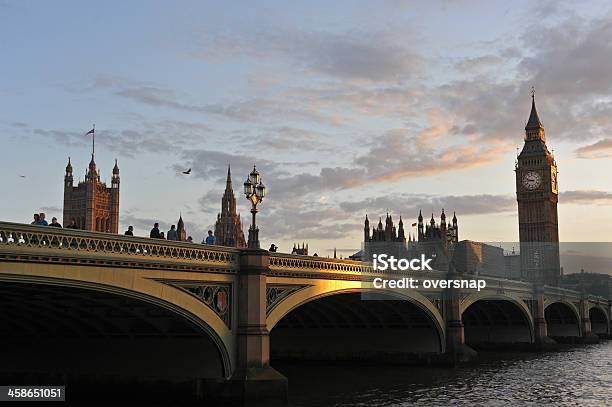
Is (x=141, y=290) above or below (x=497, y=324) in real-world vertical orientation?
above

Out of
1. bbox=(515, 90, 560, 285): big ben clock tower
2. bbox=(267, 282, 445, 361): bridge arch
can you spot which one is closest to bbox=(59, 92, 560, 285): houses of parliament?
bbox=(515, 90, 560, 285): big ben clock tower

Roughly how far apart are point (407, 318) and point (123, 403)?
80.3 ft

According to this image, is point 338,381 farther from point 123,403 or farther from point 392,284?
point 123,403

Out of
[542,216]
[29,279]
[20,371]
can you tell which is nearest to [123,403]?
[20,371]

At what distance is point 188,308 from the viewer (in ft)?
83.9

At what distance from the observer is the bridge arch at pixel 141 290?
20.4m

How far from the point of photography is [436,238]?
156m

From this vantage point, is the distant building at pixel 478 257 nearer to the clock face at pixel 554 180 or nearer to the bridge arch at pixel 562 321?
the clock face at pixel 554 180

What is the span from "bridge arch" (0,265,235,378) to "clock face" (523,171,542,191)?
15460cm

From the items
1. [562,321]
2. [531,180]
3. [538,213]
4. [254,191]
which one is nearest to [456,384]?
[254,191]

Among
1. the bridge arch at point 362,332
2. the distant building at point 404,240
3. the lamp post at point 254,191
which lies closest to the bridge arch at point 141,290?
the lamp post at point 254,191

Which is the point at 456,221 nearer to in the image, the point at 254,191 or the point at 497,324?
the point at 497,324

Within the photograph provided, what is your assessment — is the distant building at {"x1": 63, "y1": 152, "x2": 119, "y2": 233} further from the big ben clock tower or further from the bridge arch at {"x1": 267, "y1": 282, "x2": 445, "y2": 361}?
the bridge arch at {"x1": 267, "y1": 282, "x2": 445, "y2": 361}

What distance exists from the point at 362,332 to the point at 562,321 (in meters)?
48.3
